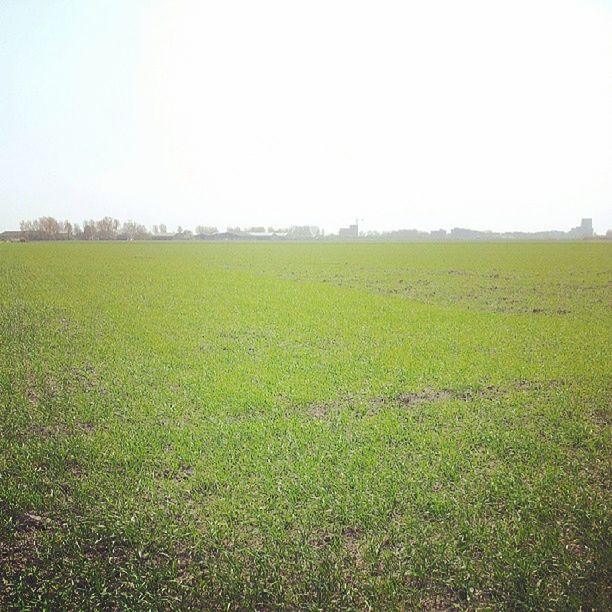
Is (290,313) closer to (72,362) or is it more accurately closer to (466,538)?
(72,362)

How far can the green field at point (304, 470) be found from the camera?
381cm

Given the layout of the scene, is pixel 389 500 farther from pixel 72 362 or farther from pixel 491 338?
pixel 491 338

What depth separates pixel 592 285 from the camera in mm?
24250

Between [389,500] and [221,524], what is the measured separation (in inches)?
72.6

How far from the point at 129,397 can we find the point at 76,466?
2.45 m

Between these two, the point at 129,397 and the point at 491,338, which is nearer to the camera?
the point at 129,397

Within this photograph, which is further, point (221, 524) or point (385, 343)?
point (385, 343)

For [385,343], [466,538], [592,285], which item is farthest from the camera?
[592,285]

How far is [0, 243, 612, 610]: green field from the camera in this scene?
3814 millimetres

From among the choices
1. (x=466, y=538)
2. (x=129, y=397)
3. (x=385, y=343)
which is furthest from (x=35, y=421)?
(x=385, y=343)

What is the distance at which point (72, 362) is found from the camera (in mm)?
10055

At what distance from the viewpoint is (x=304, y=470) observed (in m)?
5.52

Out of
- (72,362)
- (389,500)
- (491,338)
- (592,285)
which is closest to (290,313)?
(491,338)

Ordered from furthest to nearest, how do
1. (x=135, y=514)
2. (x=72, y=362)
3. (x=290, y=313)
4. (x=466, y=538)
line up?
(x=290, y=313)
(x=72, y=362)
(x=135, y=514)
(x=466, y=538)
